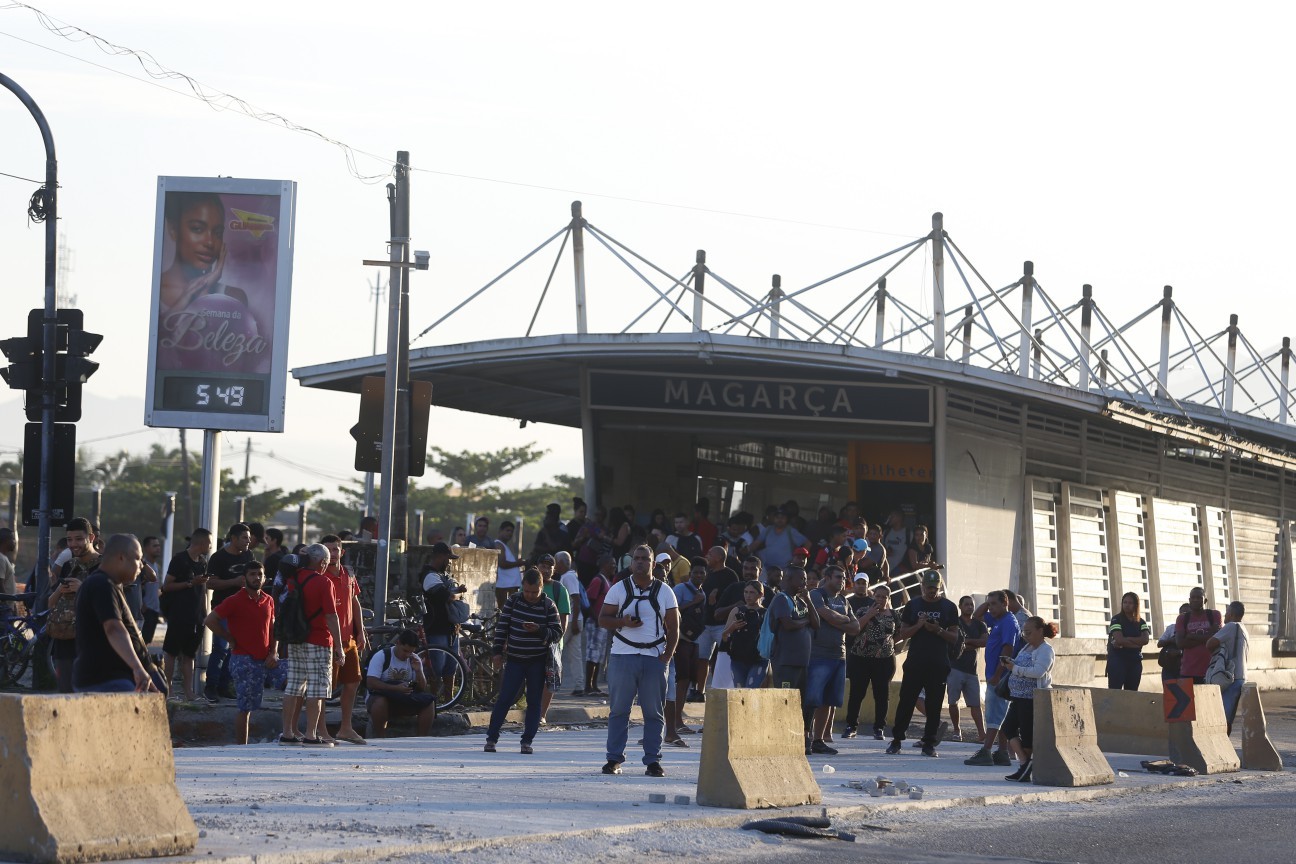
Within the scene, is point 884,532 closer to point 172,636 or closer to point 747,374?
point 747,374

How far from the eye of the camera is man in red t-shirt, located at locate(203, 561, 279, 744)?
13.9m

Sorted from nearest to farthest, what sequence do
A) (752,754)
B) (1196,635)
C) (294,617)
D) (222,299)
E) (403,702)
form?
1. (752,754)
2. (294,617)
3. (403,702)
4. (1196,635)
5. (222,299)

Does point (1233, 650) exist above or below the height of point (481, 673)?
above

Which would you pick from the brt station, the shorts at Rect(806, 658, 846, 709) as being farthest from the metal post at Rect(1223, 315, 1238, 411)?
the shorts at Rect(806, 658, 846, 709)

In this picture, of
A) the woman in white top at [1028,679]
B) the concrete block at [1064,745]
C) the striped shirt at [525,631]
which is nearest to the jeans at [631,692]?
the striped shirt at [525,631]

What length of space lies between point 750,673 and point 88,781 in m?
7.66

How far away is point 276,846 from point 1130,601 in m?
12.6

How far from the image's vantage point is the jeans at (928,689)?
16031 millimetres

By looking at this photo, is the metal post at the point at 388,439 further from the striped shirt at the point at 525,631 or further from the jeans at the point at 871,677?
the jeans at the point at 871,677

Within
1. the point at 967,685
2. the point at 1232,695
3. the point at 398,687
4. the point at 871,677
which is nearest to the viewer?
the point at 398,687

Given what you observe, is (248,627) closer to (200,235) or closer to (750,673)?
(750,673)

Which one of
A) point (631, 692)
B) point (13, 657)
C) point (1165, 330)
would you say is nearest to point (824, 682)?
point (631, 692)

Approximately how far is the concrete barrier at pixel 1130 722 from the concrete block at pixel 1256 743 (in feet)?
2.93

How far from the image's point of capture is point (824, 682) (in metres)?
15.7
